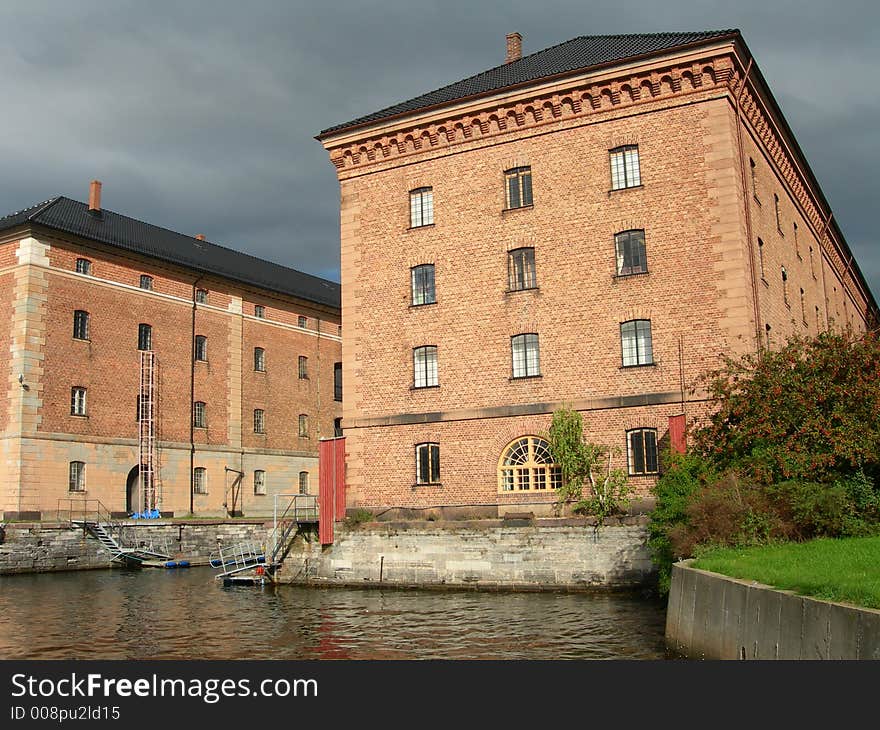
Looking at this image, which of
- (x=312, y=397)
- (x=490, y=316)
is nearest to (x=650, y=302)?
(x=490, y=316)

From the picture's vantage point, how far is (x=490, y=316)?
96.9 feet

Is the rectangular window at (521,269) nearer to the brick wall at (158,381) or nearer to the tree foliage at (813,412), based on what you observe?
the tree foliage at (813,412)

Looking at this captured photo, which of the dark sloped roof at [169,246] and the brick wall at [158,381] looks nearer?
the brick wall at [158,381]

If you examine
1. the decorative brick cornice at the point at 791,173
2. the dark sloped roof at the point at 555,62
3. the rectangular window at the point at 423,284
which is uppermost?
the dark sloped roof at the point at 555,62

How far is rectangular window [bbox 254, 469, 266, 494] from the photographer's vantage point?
52500 mm

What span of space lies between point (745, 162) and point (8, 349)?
31457mm

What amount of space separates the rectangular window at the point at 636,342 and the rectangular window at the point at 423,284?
649 cm

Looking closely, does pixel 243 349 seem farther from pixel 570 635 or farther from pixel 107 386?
pixel 570 635

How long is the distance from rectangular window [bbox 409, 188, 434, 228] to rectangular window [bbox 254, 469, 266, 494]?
25.5 m

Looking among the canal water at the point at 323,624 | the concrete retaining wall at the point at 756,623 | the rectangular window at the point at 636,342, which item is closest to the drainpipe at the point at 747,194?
the rectangular window at the point at 636,342

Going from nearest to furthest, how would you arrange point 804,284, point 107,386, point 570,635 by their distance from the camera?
point 570,635, point 804,284, point 107,386

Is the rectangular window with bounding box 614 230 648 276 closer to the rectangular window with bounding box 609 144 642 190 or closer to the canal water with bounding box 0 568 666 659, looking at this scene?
the rectangular window with bounding box 609 144 642 190

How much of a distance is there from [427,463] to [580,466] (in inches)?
205

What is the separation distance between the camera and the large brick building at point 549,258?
27000 mm
